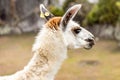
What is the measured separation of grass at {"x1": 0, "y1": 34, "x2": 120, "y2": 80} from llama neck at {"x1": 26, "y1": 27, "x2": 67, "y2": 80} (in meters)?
5.31

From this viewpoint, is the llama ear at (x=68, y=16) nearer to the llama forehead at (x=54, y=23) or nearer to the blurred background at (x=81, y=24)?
the llama forehead at (x=54, y=23)

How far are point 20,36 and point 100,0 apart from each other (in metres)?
2.80

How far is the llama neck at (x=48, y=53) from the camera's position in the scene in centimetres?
376

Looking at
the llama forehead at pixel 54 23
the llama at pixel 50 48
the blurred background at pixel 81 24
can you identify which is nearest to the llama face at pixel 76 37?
the llama at pixel 50 48

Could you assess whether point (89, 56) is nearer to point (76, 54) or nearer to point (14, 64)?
point (76, 54)

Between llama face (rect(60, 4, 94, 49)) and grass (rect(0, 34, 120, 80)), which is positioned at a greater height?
llama face (rect(60, 4, 94, 49))

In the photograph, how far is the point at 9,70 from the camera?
1004cm

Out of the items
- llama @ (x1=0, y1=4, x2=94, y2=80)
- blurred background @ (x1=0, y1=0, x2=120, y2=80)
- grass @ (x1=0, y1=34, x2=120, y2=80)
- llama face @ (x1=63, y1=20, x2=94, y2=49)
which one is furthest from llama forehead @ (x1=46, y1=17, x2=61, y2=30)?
grass @ (x1=0, y1=34, x2=120, y2=80)

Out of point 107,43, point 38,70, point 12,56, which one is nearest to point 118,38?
point 107,43

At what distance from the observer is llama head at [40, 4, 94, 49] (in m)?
3.86

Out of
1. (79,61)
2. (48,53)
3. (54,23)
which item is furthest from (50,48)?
(79,61)

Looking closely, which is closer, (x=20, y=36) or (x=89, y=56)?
(x=89, y=56)

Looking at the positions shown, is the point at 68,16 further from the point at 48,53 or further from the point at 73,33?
the point at 48,53

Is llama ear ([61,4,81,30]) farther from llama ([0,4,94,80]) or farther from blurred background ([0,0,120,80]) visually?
blurred background ([0,0,120,80])
